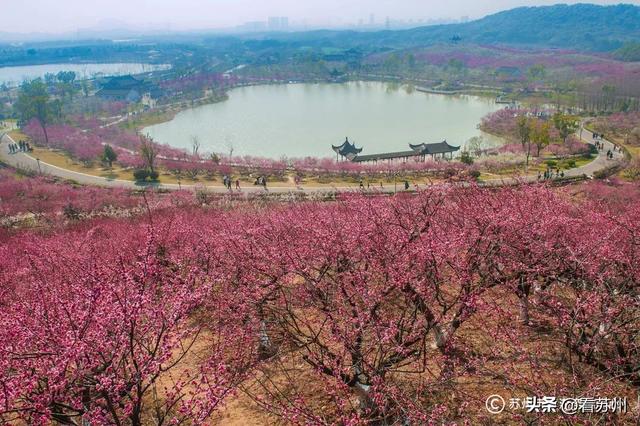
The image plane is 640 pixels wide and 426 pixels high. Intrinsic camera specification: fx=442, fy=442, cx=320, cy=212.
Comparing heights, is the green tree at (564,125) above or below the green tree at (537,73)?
below

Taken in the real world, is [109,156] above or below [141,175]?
above

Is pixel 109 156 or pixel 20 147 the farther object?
pixel 20 147

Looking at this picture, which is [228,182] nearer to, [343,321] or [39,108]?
[343,321]

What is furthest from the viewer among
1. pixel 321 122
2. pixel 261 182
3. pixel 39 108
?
pixel 321 122

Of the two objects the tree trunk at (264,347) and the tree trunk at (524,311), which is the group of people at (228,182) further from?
the tree trunk at (524,311)

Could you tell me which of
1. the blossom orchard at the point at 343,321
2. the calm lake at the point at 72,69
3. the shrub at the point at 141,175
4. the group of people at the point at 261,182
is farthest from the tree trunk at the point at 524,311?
the calm lake at the point at 72,69

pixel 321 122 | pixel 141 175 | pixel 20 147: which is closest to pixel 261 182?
pixel 141 175

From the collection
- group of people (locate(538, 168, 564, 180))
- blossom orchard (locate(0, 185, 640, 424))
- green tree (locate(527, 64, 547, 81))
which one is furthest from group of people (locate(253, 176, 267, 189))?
green tree (locate(527, 64, 547, 81))

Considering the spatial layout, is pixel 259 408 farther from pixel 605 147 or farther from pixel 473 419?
pixel 605 147

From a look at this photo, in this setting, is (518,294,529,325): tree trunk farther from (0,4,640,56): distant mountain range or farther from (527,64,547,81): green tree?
(0,4,640,56): distant mountain range

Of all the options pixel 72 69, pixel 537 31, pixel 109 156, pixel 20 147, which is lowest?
pixel 109 156
